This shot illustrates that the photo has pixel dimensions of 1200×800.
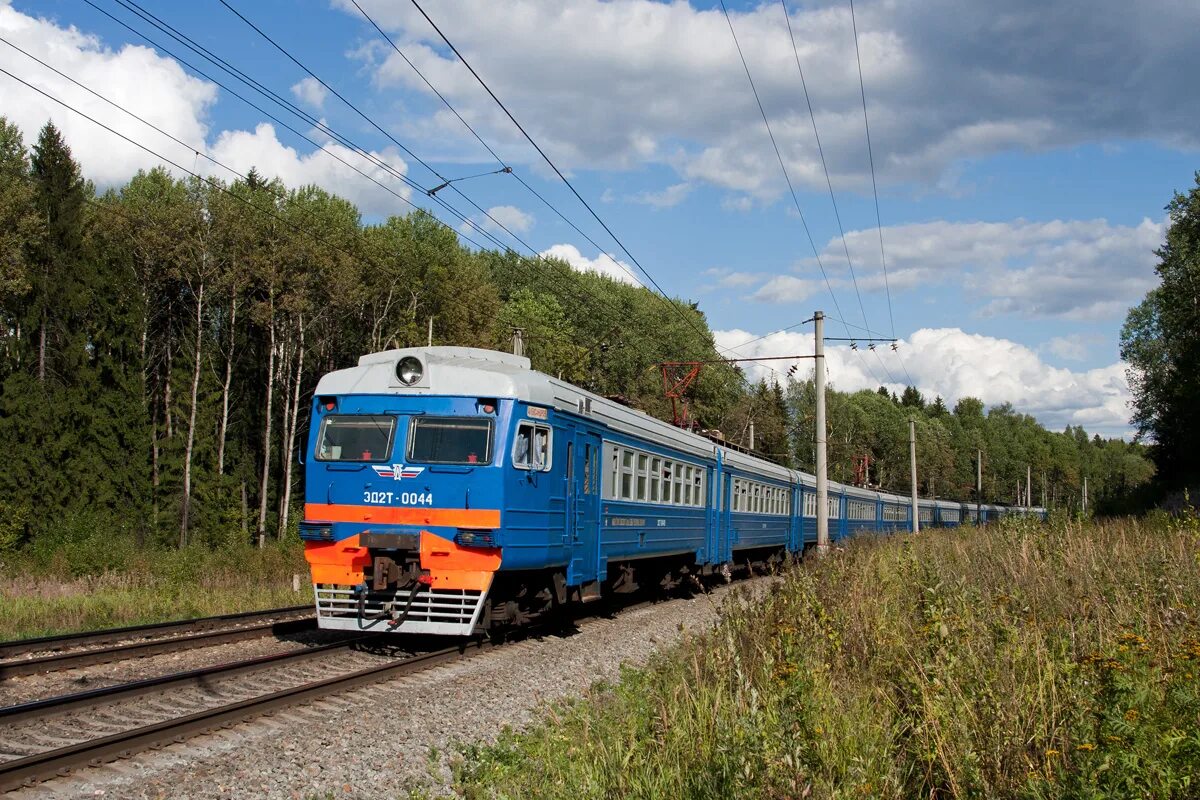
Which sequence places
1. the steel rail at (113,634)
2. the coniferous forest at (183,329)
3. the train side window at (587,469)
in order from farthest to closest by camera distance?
the coniferous forest at (183,329)
the train side window at (587,469)
the steel rail at (113,634)

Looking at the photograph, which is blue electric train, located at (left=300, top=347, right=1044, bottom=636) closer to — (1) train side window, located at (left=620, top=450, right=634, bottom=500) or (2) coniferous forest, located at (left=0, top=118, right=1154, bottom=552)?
(1) train side window, located at (left=620, top=450, right=634, bottom=500)

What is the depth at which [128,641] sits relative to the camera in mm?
12320

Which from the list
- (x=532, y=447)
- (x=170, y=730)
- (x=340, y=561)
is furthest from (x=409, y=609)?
(x=170, y=730)

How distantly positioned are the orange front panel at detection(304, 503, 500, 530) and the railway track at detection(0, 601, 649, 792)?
4.72 feet

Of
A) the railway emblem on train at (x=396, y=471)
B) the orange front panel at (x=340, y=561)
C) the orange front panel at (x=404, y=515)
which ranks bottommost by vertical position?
the orange front panel at (x=340, y=561)

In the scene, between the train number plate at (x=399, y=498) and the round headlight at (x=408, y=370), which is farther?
the round headlight at (x=408, y=370)

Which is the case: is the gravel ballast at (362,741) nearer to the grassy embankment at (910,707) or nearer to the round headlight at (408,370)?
the grassy embankment at (910,707)

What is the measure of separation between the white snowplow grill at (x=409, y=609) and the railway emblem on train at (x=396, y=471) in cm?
125

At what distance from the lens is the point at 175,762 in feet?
22.4

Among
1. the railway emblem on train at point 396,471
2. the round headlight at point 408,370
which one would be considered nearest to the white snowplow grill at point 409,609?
the railway emblem on train at point 396,471

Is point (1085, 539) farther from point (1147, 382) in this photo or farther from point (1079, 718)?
point (1147, 382)

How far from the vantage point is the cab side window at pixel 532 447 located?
1141 centimetres

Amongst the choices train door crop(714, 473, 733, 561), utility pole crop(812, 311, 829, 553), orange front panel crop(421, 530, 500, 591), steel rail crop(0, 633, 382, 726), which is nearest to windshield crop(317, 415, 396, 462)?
orange front panel crop(421, 530, 500, 591)

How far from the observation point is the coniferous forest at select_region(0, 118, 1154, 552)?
3381cm
